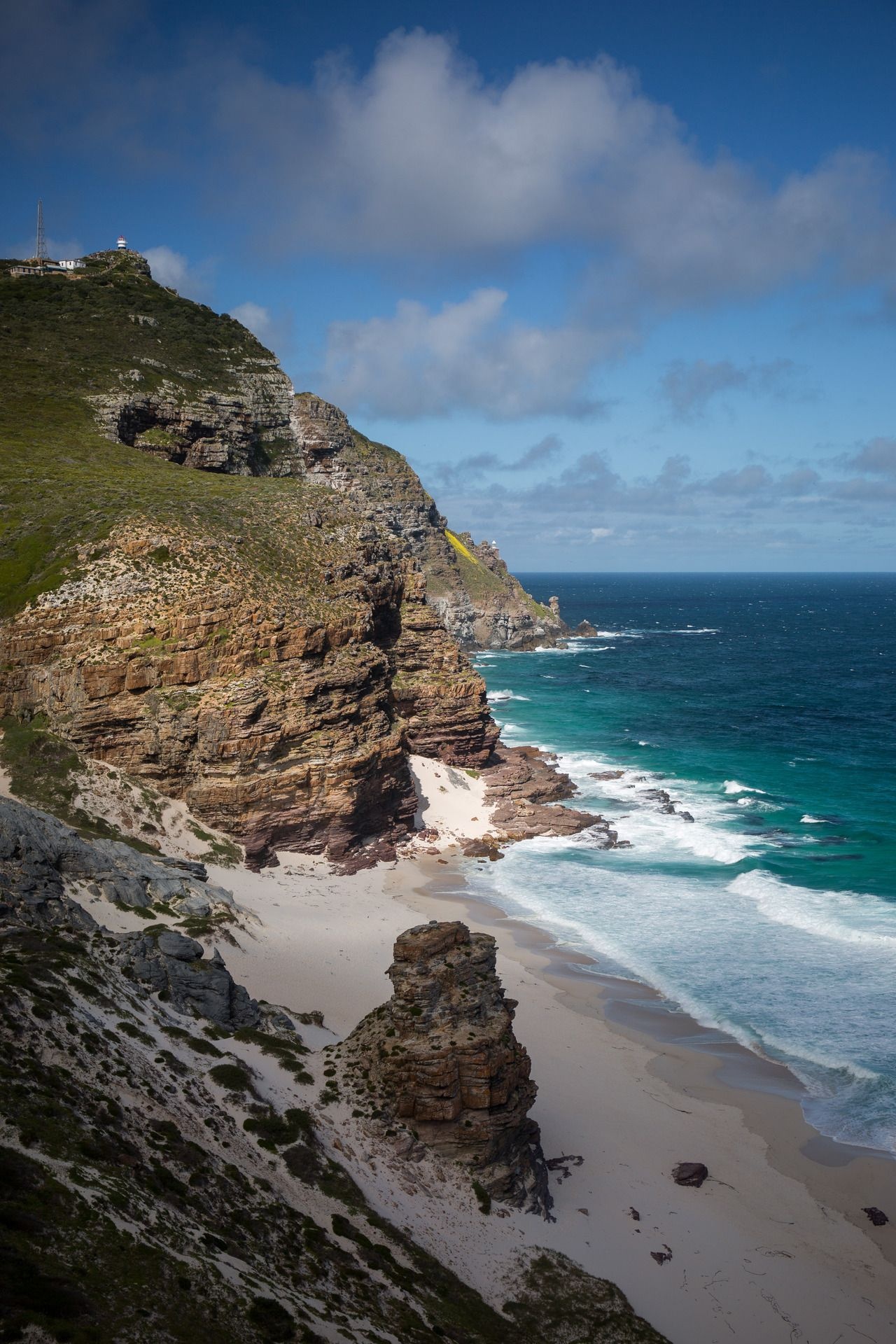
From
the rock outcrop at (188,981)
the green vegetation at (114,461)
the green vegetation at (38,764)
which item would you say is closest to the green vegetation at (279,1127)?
the rock outcrop at (188,981)

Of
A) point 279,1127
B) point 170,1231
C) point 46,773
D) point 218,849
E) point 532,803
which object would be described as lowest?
point 279,1127

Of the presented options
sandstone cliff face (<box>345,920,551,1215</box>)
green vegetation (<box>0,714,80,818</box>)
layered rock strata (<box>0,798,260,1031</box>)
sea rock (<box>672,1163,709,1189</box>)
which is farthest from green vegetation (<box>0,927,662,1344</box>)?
green vegetation (<box>0,714,80,818</box>)

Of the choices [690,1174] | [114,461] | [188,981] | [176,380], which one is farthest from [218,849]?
[176,380]

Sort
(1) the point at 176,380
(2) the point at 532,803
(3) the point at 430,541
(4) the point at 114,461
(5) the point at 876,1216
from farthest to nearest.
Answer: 1. (3) the point at 430,541
2. (1) the point at 176,380
3. (4) the point at 114,461
4. (2) the point at 532,803
5. (5) the point at 876,1216

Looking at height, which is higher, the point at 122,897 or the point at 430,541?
the point at 430,541

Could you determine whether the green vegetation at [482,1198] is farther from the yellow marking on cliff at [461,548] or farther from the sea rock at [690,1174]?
the yellow marking on cliff at [461,548]

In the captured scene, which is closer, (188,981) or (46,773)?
(188,981)

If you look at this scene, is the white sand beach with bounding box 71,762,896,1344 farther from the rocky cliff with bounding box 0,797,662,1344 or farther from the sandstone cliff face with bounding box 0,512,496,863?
the sandstone cliff face with bounding box 0,512,496,863

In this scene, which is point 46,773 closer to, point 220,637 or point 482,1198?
point 220,637
